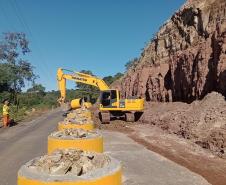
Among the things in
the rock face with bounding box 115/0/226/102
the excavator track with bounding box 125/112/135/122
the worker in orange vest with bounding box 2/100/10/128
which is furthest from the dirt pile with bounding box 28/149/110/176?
the excavator track with bounding box 125/112/135/122

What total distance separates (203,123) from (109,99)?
11.4 meters

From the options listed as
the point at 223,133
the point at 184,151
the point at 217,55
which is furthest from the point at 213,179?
the point at 217,55

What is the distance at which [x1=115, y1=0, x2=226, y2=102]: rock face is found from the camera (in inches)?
935

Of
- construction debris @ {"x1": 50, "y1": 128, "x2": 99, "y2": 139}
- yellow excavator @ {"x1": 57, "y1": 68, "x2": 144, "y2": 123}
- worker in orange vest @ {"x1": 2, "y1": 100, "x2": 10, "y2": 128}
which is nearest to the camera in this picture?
construction debris @ {"x1": 50, "y1": 128, "x2": 99, "y2": 139}

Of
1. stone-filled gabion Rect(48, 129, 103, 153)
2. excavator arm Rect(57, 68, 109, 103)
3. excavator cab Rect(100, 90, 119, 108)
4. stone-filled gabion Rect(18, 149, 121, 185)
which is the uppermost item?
excavator arm Rect(57, 68, 109, 103)

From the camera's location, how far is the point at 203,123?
19156 millimetres

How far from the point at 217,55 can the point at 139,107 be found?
8.15m

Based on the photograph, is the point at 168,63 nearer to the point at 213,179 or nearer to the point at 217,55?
the point at 217,55

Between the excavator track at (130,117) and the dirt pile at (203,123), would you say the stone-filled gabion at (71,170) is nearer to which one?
the dirt pile at (203,123)

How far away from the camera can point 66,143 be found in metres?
8.84

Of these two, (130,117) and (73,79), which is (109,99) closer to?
(130,117)

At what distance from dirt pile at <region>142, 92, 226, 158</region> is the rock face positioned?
60.3 inches

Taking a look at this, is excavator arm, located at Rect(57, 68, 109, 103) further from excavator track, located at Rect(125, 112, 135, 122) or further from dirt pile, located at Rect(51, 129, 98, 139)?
dirt pile, located at Rect(51, 129, 98, 139)

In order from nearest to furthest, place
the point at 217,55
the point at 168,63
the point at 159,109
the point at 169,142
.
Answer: the point at 169,142
the point at 217,55
the point at 159,109
the point at 168,63
